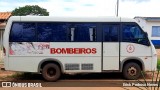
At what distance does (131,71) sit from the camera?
15469 mm

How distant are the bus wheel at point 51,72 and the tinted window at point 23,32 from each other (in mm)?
1253

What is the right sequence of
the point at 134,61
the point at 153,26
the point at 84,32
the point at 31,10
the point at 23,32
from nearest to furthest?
1. the point at 23,32
2. the point at 84,32
3. the point at 134,61
4. the point at 153,26
5. the point at 31,10

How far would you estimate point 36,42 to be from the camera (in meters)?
15.2

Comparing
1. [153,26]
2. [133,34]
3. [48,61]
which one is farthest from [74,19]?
[153,26]

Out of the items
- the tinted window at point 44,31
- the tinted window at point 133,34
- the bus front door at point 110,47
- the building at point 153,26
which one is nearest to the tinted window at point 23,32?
the tinted window at point 44,31

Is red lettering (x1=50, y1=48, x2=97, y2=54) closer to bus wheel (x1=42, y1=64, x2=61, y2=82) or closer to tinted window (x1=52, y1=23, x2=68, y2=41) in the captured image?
tinted window (x1=52, y1=23, x2=68, y2=41)

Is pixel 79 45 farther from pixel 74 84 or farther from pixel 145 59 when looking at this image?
pixel 145 59

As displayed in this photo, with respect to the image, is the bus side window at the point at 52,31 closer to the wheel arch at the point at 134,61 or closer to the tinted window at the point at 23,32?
the tinted window at the point at 23,32

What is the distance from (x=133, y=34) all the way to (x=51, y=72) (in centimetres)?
363

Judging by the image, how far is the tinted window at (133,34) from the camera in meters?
15.4

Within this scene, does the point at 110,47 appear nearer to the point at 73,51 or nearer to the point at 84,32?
the point at 84,32

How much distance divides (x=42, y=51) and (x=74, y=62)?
134 cm

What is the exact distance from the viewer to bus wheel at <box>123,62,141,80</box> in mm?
15438

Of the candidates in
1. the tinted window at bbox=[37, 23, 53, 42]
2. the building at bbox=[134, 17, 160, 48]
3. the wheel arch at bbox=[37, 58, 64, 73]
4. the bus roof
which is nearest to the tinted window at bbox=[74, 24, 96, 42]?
Result: the bus roof
